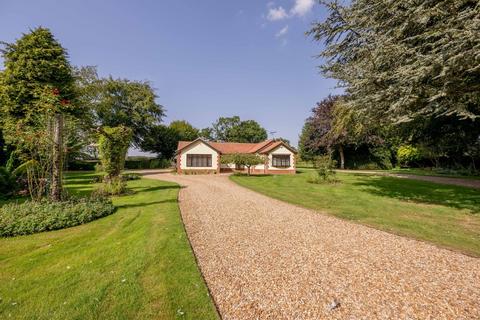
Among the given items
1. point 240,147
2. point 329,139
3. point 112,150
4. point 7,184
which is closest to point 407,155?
point 329,139

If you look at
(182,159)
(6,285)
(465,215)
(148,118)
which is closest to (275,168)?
(182,159)

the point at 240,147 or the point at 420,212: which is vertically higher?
the point at 240,147

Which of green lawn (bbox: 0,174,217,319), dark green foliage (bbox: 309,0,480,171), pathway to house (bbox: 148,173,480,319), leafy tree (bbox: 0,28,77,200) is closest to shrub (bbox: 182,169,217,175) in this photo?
leafy tree (bbox: 0,28,77,200)

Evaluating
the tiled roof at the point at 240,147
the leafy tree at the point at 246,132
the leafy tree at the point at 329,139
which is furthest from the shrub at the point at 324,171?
the leafy tree at the point at 246,132

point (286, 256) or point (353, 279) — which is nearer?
point (353, 279)

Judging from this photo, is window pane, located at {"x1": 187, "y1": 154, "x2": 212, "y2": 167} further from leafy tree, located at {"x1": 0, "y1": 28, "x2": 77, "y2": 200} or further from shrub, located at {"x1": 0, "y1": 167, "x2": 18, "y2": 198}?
shrub, located at {"x1": 0, "y1": 167, "x2": 18, "y2": 198}

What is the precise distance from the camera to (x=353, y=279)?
3889mm

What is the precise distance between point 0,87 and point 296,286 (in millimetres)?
23514

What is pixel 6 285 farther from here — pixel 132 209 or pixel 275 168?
pixel 275 168

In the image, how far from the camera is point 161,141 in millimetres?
41031

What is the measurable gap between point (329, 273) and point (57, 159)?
937 cm

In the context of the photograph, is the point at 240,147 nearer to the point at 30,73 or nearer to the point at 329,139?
the point at 329,139

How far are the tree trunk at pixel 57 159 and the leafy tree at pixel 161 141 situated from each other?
32.1 m

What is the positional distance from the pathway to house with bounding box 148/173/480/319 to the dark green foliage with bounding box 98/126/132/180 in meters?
8.74
